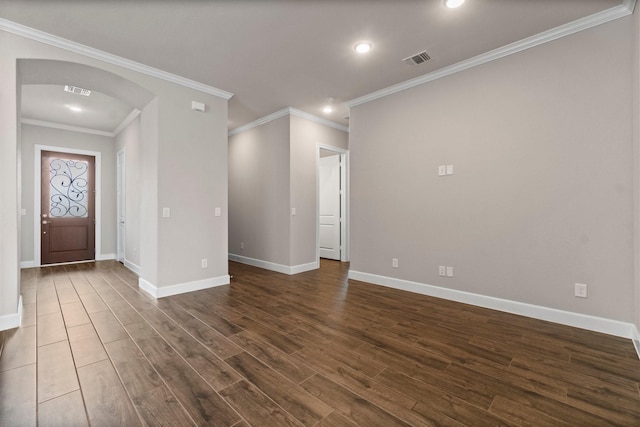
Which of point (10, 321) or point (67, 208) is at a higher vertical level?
point (67, 208)

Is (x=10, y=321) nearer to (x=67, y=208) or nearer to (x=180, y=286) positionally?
(x=180, y=286)

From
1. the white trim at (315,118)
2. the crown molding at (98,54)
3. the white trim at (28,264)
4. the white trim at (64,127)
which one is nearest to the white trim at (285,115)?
the white trim at (315,118)

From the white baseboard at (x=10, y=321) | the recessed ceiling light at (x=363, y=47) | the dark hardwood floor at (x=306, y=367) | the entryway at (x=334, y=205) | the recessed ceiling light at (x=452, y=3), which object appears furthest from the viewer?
the entryway at (x=334, y=205)

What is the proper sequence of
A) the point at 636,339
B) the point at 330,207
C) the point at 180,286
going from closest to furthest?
1. the point at 636,339
2. the point at 180,286
3. the point at 330,207

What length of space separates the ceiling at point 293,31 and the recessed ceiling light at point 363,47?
2.1 inches

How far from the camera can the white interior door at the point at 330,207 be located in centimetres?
642

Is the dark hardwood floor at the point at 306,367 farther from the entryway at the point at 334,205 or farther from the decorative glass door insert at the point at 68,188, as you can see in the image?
the decorative glass door insert at the point at 68,188

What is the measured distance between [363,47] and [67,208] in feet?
22.3

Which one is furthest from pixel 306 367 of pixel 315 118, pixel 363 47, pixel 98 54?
pixel 315 118

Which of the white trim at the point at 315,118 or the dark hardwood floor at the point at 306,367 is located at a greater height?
the white trim at the point at 315,118

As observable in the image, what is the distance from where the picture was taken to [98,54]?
3064 mm

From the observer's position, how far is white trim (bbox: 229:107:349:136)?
4.94m

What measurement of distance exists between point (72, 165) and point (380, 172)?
6.56m

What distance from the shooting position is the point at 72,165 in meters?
5.97
